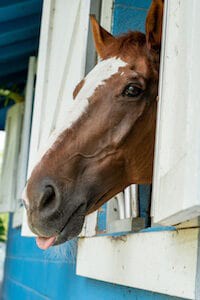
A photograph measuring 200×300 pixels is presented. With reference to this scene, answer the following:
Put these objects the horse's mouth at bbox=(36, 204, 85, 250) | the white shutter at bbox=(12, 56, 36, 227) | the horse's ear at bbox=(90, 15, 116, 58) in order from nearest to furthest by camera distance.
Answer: the horse's mouth at bbox=(36, 204, 85, 250) → the horse's ear at bbox=(90, 15, 116, 58) → the white shutter at bbox=(12, 56, 36, 227)

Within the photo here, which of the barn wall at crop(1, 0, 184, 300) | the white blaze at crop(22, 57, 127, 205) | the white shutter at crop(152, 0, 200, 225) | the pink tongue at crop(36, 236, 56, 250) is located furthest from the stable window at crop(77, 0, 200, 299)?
the white blaze at crop(22, 57, 127, 205)

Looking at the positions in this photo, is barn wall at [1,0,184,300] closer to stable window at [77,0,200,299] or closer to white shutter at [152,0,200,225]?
stable window at [77,0,200,299]

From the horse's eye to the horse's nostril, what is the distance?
1.19 ft

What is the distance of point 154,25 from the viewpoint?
6.36ft

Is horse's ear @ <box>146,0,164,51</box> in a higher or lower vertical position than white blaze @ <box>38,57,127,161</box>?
higher

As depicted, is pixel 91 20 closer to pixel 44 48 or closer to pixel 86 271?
pixel 44 48

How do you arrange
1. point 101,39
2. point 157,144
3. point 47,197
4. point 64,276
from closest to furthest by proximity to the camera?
point 157,144 < point 47,197 < point 101,39 < point 64,276

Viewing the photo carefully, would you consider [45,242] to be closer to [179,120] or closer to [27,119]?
[179,120]

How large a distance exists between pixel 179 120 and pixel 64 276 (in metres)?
2.20

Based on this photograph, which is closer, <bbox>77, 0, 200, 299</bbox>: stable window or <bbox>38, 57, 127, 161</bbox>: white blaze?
<bbox>77, 0, 200, 299</bbox>: stable window

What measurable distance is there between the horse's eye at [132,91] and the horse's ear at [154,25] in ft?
0.51

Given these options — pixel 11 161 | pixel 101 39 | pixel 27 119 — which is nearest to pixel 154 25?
pixel 101 39

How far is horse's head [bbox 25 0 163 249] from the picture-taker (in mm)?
1815

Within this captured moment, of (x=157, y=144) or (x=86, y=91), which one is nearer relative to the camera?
(x=157, y=144)
